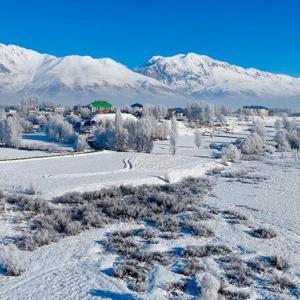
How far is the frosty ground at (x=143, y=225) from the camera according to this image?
16.7m

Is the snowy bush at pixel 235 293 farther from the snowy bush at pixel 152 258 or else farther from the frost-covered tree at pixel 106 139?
the frost-covered tree at pixel 106 139

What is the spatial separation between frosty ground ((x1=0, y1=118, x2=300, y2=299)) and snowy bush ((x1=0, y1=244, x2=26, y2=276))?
336 mm

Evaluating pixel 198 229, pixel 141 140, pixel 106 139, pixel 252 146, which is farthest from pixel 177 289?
pixel 106 139

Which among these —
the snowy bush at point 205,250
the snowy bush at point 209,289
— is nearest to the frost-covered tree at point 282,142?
the snowy bush at point 205,250

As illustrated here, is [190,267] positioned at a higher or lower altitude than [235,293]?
higher

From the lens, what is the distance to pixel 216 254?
67.0 ft

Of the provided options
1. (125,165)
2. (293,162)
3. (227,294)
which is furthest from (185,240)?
(293,162)

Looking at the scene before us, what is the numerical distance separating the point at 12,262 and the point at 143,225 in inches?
347

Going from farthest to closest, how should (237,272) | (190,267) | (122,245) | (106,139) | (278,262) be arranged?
1. (106,139)
2. (122,245)
3. (278,262)
4. (190,267)
5. (237,272)

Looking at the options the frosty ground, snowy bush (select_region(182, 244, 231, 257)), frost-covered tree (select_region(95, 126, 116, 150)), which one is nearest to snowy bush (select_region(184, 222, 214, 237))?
the frosty ground

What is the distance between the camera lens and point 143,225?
82.1 ft

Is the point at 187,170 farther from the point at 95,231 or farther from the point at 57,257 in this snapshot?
the point at 57,257

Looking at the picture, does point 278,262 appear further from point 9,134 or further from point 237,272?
point 9,134

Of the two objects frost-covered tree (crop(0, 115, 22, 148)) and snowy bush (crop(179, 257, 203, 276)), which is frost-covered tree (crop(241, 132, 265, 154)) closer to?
frost-covered tree (crop(0, 115, 22, 148))
